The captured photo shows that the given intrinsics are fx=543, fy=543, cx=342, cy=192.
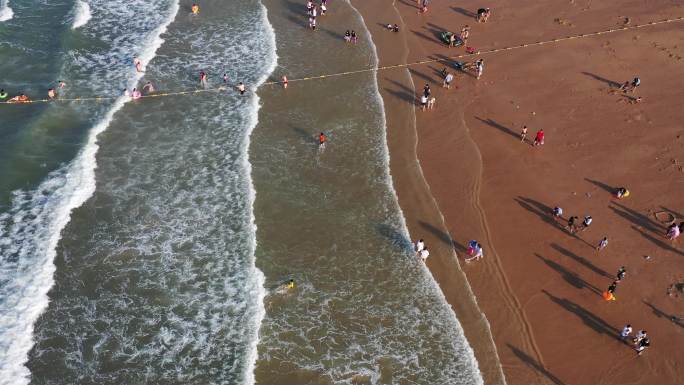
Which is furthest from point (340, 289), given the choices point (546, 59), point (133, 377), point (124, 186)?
point (546, 59)

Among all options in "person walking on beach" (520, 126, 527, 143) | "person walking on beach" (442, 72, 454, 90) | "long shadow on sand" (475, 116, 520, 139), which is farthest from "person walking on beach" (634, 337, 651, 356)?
"person walking on beach" (442, 72, 454, 90)

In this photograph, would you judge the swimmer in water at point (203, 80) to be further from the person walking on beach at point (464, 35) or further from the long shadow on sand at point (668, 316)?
the long shadow on sand at point (668, 316)

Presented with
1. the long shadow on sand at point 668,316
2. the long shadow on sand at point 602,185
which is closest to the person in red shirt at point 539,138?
the long shadow on sand at point 602,185

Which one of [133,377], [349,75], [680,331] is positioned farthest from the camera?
[349,75]

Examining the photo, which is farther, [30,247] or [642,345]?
[30,247]

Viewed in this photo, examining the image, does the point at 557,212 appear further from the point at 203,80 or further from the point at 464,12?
the point at 464,12

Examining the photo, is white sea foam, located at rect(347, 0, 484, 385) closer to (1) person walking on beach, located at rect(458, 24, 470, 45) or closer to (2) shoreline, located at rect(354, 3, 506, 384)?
(2) shoreline, located at rect(354, 3, 506, 384)

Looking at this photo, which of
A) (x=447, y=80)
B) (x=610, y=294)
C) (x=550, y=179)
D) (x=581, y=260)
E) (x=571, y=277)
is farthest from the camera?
(x=447, y=80)

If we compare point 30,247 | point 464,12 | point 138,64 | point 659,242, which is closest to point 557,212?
point 659,242

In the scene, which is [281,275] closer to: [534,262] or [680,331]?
[534,262]
